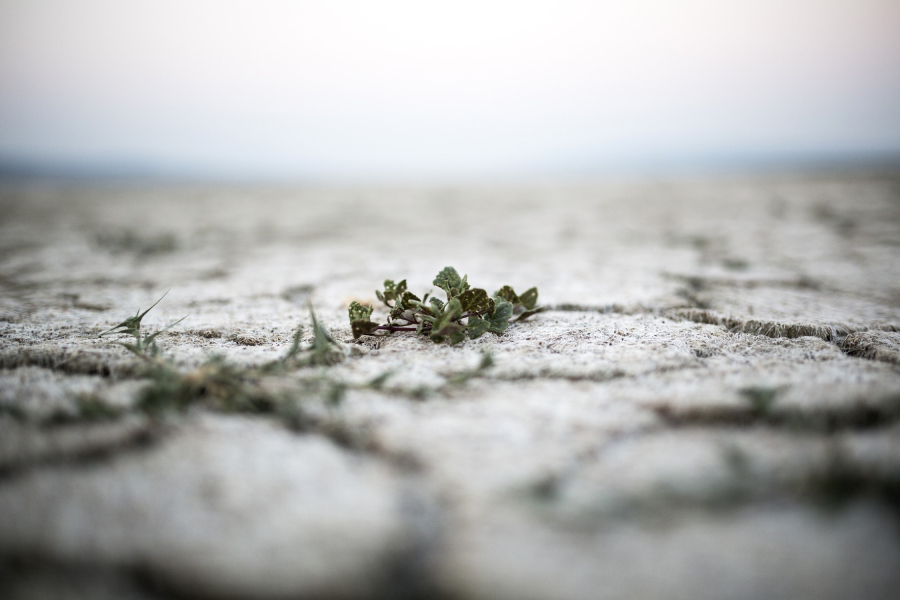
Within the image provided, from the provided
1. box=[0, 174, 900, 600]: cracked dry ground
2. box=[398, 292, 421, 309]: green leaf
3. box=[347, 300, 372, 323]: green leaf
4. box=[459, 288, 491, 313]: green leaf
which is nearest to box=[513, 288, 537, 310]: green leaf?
box=[0, 174, 900, 600]: cracked dry ground

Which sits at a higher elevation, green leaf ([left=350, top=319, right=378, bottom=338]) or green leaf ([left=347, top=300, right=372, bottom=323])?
green leaf ([left=347, top=300, right=372, bottom=323])

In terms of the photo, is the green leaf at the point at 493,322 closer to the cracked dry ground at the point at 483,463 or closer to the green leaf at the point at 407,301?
the cracked dry ground at the point at 483,463

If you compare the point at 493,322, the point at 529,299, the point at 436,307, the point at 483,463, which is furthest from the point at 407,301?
the point at 483,463

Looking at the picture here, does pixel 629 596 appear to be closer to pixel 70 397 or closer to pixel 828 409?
pixel 828 409

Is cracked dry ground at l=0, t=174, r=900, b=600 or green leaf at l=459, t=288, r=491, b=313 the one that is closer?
cracked dry ground at l=0, t=174, r=900, b=600

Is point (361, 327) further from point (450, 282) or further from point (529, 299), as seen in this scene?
point (529, 299)

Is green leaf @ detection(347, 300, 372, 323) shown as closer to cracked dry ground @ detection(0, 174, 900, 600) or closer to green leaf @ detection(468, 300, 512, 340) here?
cracked dry ground @ detection(0, 174, 900, 600)

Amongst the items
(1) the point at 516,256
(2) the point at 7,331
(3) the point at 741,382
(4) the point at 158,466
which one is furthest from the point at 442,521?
(1) the point at 516,256

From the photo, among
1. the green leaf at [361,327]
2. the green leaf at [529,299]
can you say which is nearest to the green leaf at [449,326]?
the green leaf at [361,327]
